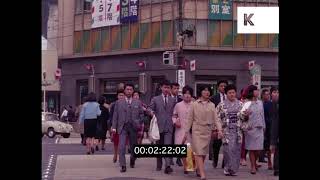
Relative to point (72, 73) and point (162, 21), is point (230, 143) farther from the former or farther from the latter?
point (72, 73)

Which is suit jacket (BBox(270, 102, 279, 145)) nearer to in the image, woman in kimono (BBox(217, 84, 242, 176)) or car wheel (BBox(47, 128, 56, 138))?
woman in kimono (BBox(217, 84, 242, 176))

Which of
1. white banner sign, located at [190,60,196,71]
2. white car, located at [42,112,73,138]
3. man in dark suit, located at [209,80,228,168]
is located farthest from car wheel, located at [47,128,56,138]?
man in dark suit, located at [209,80,228,168]

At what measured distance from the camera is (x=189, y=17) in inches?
1254

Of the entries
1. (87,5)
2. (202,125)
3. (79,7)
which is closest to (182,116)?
(202,125)

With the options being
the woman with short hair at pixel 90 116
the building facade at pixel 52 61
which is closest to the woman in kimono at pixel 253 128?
the woman with short hair at pixel 90 116

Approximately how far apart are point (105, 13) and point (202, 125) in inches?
1008

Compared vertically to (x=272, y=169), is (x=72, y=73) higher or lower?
higher

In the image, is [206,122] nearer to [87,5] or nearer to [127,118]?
[127,118]

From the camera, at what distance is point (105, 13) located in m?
34.6

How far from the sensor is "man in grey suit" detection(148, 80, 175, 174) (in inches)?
421

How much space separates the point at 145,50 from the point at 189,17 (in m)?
3.22
